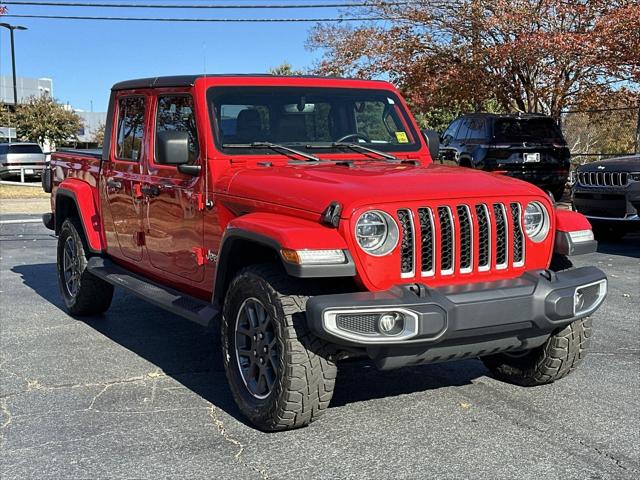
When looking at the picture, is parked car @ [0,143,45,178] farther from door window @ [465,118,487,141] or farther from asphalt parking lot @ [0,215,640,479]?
asphalt parking lot @ [0,215,640,479]

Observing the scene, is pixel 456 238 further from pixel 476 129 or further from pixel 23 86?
pixel 23 86

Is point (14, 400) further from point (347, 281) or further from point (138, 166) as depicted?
point (347, 281)

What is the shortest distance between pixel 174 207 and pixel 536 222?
228 cm

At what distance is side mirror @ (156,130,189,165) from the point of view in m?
4.64

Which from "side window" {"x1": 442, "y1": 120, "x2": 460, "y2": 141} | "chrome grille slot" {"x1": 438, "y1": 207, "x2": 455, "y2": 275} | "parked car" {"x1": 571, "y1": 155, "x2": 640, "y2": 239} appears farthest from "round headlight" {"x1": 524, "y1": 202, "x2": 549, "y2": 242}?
"side window" {"x1": 442, "y1": 120, "x2": 460, "y2": 141}

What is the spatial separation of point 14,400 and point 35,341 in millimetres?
1412

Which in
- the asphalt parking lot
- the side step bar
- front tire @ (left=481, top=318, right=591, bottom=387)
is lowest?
the asphalt parking lot

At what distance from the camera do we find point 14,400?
4645 millimetres

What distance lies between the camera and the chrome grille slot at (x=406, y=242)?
3.81 meters

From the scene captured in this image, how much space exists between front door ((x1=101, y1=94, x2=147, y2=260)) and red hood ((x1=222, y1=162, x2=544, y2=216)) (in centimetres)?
134

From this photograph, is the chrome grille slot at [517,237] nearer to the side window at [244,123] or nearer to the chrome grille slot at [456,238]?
the chrome grille slot at [456,238]

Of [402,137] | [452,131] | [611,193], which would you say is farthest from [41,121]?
[402,137]

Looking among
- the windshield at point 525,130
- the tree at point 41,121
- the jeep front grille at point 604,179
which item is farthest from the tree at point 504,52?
the tree at point 41,121

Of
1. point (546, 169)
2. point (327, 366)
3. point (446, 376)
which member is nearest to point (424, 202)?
point (327, 366)
